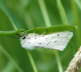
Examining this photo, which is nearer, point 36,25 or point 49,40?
point 49,40

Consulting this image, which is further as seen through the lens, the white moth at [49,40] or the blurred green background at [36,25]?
the blurred green background at [36,25]

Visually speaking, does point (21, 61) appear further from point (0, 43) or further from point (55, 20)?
point (55, 20)

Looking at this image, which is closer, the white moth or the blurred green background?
the white moth

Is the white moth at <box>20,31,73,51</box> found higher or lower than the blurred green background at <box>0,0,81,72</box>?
higher

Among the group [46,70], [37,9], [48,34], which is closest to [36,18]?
[37,9]

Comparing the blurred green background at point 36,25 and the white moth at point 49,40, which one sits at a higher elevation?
the white moth at point 49,40
